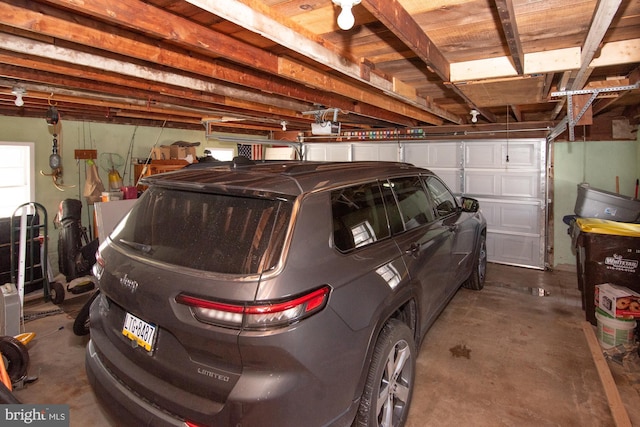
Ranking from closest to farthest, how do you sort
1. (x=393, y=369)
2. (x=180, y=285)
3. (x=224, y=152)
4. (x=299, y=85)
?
(x=180, y=285) → (x=393, y=369) → (x=299, y=85) → (x=224, y=152)

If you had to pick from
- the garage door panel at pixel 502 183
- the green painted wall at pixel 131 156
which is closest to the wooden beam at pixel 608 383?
the garage door panel at pixel 502 183

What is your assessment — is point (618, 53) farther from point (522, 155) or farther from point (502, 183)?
point (502, 183)

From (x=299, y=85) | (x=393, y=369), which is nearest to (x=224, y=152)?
(x=299, y=85)

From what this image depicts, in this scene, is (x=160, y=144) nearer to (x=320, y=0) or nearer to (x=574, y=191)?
(x=320, y=0)

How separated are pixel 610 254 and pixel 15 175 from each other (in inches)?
315

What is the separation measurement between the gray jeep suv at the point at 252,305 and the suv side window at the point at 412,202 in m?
0.45

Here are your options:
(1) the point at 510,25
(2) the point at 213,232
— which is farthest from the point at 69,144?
(1) the point at 510,25

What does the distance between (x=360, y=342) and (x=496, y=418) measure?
4.44 ft

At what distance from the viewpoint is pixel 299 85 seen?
145 inches

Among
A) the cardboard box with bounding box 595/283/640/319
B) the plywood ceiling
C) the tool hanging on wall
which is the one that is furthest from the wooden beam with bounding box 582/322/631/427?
the tool hanging on wall

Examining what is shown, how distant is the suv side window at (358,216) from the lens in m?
1.85

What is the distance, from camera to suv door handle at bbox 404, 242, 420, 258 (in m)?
2.38

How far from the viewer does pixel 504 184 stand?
6.27 metres

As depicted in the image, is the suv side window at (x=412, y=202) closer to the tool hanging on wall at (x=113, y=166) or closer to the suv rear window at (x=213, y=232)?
the suv rear window at (x=213, y=232)
